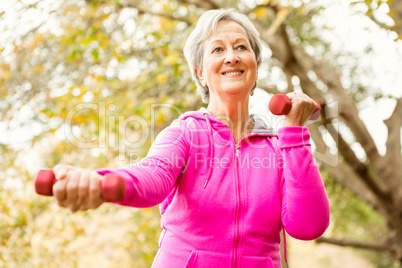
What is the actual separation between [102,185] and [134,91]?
3532mm

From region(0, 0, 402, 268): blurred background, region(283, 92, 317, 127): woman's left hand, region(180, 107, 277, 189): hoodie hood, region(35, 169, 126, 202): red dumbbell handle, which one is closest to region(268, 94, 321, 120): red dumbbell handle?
region(283, 92, 317, 127): woman's left hand

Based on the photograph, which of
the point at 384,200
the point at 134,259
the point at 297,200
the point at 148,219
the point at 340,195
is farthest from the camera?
the point at 340,195

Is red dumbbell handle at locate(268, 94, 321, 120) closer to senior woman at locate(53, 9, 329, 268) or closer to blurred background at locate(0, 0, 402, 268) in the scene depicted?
senior woman at locate(53, 9, 329, 268)

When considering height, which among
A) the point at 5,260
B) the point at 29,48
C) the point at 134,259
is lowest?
the point at 134,259

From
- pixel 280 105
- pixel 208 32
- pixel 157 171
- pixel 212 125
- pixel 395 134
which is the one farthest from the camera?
pixel 395 134

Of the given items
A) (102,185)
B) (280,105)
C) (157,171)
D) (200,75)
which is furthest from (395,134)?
(102,185)

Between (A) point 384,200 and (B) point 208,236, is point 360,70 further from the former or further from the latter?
(B) point 208,236

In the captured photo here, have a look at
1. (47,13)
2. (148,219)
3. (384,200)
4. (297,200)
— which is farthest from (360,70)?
(297,200)

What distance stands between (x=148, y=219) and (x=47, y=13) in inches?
147

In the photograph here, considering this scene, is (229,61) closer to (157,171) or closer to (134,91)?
(157,171)

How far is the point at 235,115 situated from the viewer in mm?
1721

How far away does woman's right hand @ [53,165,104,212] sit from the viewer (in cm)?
93

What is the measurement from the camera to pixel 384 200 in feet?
18.6

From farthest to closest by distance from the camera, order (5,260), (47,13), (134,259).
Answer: (134,259), (5,260), (47,13)
